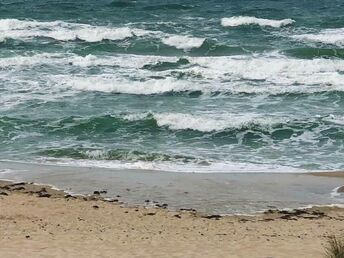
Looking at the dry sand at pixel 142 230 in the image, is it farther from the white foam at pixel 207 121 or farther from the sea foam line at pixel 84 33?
the sea foam line at pixel 84 33

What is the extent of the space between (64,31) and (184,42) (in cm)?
680

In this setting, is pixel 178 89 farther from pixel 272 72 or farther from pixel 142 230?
pixel 142 230

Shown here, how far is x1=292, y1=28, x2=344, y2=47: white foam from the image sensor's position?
107 feet

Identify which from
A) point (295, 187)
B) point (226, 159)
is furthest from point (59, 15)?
point (295, 187)

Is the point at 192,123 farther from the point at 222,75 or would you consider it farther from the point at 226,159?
the point at 222,75

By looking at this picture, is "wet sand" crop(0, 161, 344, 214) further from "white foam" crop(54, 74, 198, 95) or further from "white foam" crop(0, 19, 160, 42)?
"white foam" crop(0, 19, 160, 42)

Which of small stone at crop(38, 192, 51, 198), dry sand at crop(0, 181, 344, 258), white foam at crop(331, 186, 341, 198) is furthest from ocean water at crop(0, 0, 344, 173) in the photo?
dry sand at crop(0, 181, 344, 258)

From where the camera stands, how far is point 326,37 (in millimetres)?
33125

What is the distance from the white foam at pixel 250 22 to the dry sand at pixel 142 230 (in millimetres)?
24482

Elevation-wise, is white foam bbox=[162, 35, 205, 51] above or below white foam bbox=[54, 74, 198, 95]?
above

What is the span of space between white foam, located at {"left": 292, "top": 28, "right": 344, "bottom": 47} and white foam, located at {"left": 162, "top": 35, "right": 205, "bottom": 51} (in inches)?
191

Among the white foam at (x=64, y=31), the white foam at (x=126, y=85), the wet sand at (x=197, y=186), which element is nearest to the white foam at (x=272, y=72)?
the white foam at (x=126, y=85)

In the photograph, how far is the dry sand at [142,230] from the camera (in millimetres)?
10797

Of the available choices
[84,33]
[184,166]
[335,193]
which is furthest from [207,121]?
[84,33]
